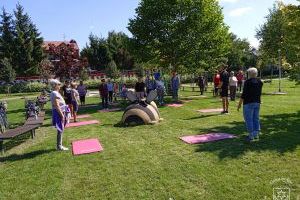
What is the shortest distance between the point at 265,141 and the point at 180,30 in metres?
15.6

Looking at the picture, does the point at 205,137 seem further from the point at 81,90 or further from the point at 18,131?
the point at 81,90

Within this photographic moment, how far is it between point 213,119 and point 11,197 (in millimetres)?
9023

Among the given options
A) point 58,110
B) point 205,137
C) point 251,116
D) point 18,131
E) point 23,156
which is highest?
point 58,110

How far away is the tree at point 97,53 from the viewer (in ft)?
220

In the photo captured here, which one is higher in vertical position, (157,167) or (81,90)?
(81,90)

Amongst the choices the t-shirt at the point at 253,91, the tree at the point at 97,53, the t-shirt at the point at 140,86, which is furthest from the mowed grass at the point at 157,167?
the tree at the point at 97,53

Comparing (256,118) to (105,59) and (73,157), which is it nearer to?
(73,157)

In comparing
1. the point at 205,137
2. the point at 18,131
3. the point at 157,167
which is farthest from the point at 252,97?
the point at 18,131

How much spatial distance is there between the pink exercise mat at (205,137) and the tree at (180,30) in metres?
14.1

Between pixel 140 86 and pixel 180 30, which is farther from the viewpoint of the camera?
pixel 180 30

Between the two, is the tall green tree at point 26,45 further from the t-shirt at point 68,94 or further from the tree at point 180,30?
the t-shirt at point 68,94

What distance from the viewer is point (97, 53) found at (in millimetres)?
67938

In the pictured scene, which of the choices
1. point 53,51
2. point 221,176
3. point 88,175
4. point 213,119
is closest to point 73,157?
point 88,175

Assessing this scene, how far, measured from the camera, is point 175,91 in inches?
918
